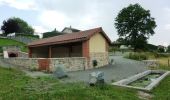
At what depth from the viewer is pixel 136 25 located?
64.2 meters

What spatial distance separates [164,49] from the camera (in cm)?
6900

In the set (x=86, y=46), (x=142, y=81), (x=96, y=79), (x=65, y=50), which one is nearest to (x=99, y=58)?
(x=86, y=46)

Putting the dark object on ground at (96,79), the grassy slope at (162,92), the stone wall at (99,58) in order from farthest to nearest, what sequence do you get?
the stone wall at (99,58)
the dark object on ground at (96,79)
the grassy slope at (162,92)

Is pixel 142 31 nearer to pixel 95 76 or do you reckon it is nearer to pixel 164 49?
pixel 164 49

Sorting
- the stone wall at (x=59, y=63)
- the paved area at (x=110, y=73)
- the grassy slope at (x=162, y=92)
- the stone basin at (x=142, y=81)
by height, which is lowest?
the grassy slope at (x=162, y=92)

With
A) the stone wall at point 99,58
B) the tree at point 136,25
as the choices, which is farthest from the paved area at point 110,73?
the tree at point 136,25

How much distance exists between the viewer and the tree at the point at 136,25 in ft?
209

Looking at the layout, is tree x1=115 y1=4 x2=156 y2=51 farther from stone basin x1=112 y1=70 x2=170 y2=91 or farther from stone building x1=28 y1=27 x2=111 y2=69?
stone basin x1=112 y1=70 x2=170 y2=91

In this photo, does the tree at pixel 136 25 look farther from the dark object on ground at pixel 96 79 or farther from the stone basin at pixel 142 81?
the dark object on ground at pixel 96 79

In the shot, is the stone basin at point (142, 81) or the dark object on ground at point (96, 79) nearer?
the dark object on ground at point (96, 79)

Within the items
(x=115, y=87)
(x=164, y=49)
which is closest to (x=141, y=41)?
(x=164, y=49)

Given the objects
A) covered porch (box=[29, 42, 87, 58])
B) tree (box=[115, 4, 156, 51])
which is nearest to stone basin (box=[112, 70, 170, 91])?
covered porch (box=[29, 42, 87, 58])

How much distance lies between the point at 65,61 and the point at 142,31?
46.1 meters

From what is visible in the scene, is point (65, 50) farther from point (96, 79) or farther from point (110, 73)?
point (96, 79)
